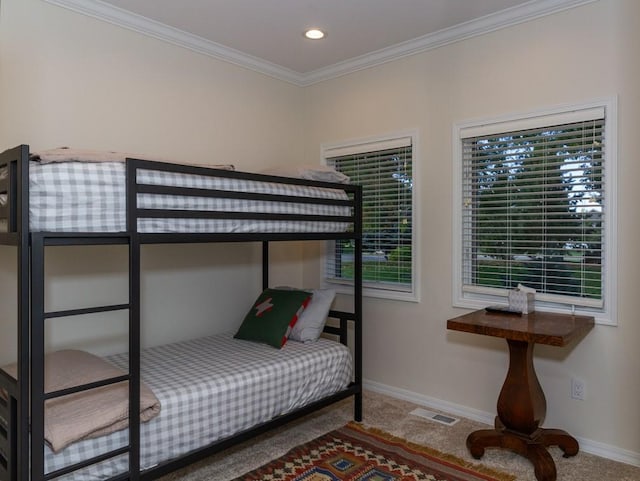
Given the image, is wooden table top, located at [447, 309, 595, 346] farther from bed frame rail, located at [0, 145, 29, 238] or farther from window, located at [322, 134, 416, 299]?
bed frame rail, located at [0, 145, 29, 238]

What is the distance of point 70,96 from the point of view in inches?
110

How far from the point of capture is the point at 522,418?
2551 mm

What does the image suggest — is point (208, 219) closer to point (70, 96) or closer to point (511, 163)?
point (70, 96)

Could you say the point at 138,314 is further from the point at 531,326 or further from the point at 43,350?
the point at 531,326

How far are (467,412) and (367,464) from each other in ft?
3.21

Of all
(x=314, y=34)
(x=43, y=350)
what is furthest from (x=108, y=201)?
(x=314, y=34)

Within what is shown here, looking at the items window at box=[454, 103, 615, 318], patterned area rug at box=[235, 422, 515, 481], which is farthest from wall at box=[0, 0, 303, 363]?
window at box=[454, 103, 615, 318]

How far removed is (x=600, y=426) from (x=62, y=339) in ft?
10.2

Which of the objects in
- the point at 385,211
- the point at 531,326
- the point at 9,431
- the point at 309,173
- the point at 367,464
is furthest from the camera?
the point at 385,211

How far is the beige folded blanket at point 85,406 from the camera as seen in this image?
1847 mm

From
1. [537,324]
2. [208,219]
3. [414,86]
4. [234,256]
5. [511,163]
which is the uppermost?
[414,86]

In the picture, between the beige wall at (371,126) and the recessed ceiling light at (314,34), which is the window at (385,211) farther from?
the recessed ceiling light at (314,34)

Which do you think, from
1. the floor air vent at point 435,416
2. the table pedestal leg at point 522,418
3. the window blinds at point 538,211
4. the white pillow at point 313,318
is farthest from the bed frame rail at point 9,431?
the window blinds at point 538,211

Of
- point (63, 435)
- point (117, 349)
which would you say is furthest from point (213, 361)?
point (63, 435)
